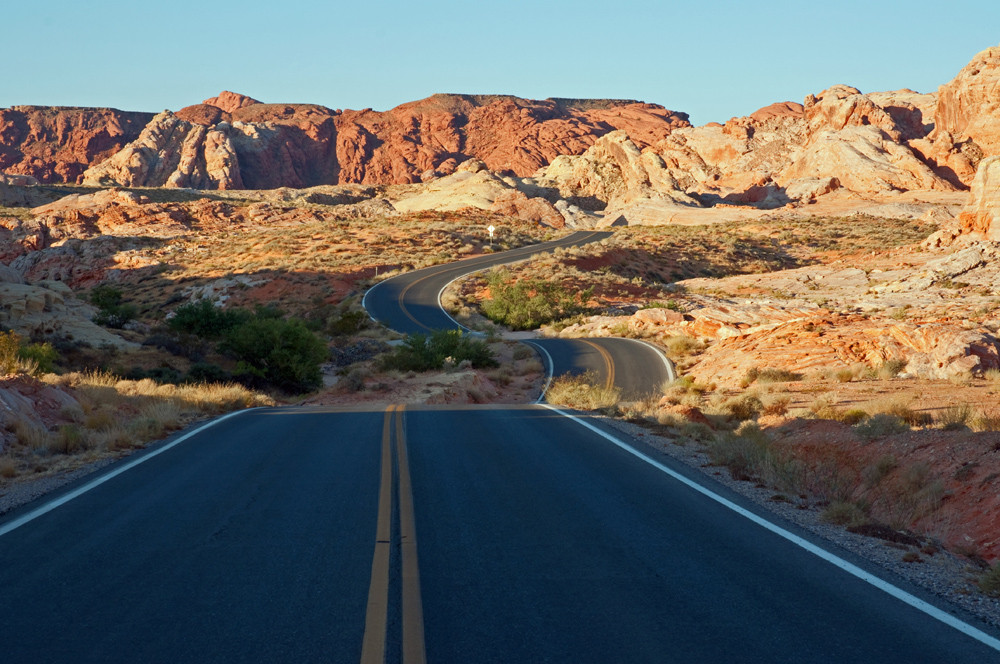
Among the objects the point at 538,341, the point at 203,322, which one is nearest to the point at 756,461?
A: the point at 538,341

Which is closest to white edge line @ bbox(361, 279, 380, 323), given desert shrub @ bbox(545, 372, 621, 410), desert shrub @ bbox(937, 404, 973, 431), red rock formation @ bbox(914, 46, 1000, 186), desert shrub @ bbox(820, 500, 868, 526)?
desert shrub @ bbox(545, 372, 621, 410)

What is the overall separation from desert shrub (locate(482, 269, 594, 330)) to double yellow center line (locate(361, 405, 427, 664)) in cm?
3632

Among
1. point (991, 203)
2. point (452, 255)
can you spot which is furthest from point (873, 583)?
point (452, 255)

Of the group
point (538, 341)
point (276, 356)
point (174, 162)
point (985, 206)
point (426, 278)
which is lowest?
point (538, 341)

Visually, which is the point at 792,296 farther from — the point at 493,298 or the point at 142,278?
the point at 142,278

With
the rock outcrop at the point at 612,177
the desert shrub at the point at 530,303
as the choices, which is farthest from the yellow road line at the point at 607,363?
the rock outcrop at the point at 612,177

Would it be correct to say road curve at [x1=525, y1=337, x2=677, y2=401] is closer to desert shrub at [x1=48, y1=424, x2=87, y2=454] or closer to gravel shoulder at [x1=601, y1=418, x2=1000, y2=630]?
gravel shoulder at [x1=601, y1=418, x2=1000, y2=630]

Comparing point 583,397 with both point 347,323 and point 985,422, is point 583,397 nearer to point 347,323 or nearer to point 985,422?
point 985,422

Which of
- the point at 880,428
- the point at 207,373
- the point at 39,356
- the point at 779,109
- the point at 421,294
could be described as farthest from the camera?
the point at 779,109

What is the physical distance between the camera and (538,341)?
37125mm

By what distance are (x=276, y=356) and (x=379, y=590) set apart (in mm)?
21430

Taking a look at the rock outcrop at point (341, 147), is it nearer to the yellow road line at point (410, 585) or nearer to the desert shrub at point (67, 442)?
the desert shrub at point (67, 442)

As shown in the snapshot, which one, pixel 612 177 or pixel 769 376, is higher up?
pixel 612 177

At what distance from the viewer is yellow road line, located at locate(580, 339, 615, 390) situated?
24.7 m
